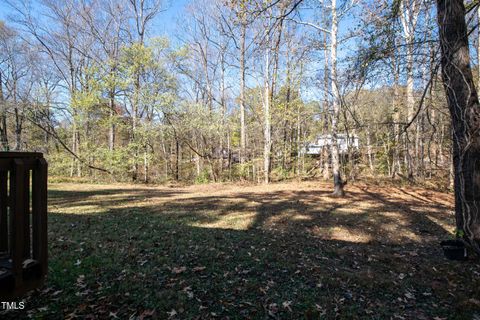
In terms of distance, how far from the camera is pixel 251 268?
3.40m

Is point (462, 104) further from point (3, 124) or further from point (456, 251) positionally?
point (3, 124)

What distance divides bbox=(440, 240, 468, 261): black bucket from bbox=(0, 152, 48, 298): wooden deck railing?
4.81m

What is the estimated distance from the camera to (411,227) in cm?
563

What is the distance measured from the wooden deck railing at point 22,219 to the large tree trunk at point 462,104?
4.68 m

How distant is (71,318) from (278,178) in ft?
46.1

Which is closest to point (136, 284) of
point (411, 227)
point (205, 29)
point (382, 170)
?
point (411, 227)

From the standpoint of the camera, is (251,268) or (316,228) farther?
(316,228)

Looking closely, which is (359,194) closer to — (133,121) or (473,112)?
(473,112)

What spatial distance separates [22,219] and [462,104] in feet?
16.5

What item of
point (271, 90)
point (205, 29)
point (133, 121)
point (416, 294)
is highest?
point (205, 29)

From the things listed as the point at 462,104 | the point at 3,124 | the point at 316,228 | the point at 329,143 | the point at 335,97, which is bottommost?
the point at 316,228

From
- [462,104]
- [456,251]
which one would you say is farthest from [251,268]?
[462,104]

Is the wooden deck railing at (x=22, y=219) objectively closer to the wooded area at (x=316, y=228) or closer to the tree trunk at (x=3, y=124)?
the wooded area at (x=316, y=228)

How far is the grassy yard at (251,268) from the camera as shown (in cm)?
256
